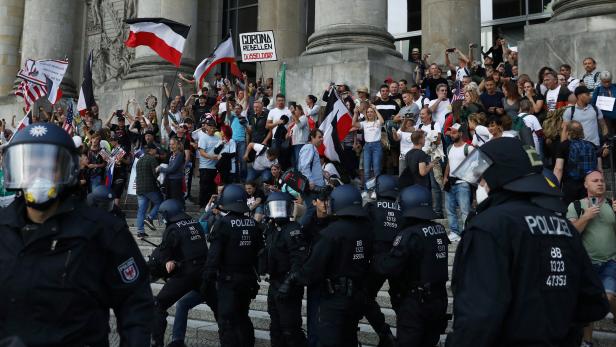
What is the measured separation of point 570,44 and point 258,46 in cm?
648

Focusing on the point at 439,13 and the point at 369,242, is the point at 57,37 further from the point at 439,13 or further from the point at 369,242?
the point at 369,242

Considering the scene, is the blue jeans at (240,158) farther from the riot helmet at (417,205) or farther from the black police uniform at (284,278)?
the riot helmet at (417,205)

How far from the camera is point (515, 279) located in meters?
3.14

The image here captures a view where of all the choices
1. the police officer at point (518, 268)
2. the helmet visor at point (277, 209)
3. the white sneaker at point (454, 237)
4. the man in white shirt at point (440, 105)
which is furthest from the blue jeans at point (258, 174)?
the police officer at point (518, 268)

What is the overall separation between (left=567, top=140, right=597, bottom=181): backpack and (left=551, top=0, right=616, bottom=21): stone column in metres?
4.67

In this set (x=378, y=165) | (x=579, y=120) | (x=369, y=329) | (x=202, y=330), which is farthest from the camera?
(x=378, y=165)

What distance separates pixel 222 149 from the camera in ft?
41.9

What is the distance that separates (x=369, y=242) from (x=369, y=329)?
1.32 metres

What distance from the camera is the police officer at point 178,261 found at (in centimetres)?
752

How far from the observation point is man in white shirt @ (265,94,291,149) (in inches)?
493

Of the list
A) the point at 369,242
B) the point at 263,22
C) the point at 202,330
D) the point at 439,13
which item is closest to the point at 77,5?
the point at 263,22

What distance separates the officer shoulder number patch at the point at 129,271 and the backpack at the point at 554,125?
23.6ft

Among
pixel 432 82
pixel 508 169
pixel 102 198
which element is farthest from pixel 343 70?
pixel 508 169

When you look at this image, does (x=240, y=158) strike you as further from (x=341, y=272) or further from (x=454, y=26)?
(x=341, y=272)
